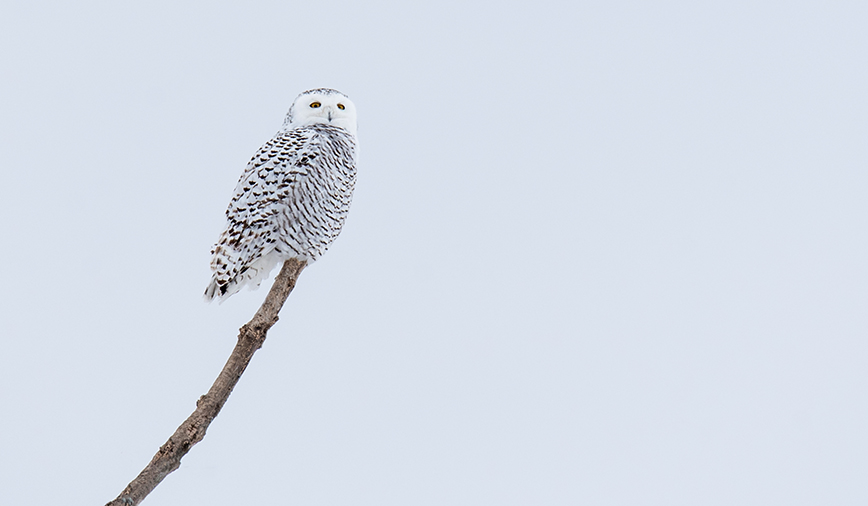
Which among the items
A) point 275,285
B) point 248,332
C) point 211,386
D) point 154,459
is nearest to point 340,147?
point 275,285

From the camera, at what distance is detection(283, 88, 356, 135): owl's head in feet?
6.70

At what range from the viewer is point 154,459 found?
156 centimetres

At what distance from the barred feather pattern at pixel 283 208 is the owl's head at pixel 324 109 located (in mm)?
87

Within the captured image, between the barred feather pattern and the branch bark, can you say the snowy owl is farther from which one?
the branch bark

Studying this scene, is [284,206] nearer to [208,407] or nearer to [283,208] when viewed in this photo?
[283,208]

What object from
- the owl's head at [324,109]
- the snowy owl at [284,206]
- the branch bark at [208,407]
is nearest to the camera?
the branch bark at [208,407]

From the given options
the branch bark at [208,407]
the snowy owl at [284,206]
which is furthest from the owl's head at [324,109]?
the branch bark at [208,407]

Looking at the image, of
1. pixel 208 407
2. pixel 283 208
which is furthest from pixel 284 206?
pixel 208 407

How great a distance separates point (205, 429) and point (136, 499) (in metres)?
0.19

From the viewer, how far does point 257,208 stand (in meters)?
1.90

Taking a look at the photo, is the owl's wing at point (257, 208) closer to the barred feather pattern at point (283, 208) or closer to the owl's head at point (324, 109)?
the barred feather pattern at point (283, 208)

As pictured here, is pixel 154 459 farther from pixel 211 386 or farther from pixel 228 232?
pixel 228 232

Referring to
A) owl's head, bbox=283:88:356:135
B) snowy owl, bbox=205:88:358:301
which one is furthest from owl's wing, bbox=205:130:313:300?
owl's head, bbox=283:88:356:135

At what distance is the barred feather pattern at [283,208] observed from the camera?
1.89 metres
